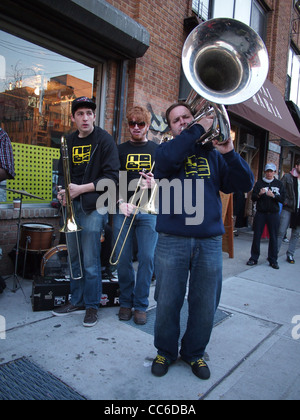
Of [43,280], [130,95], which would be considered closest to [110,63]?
[130,95]

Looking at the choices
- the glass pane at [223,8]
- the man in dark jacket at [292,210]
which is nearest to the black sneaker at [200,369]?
the man in dark jacket at [292,210]

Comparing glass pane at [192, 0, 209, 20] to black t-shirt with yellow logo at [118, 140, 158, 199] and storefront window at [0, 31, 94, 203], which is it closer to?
storefront window at [0, 31, 94, 203]

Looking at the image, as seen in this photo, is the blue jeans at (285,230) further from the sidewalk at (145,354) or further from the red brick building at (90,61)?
the sidewalk at (145,354)

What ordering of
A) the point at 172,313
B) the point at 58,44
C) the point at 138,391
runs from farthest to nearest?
the point at 58,44
the point at 172,313
the point at 138,391

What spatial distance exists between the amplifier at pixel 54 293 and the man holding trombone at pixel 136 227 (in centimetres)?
24

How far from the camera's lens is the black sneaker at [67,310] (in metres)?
3.31

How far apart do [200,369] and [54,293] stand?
1.72m

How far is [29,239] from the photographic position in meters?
4.08

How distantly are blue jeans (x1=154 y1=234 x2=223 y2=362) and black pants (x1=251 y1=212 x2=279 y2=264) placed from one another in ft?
12.8

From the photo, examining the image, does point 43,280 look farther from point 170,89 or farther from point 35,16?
point 170,89

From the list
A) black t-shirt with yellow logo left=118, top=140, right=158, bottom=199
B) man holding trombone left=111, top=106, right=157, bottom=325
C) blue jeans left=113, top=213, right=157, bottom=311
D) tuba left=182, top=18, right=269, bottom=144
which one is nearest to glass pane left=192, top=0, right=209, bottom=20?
man holding trombone left=111, top=106, right=157, bottom=325

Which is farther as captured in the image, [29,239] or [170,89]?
[170,89]
